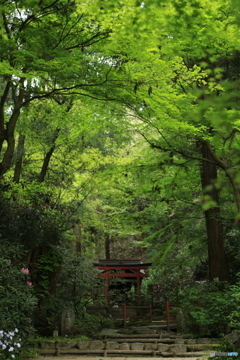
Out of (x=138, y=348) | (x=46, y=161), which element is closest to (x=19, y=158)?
(x=46, y=161)

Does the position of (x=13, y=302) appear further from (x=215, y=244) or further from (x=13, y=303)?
(x=215, y=244)

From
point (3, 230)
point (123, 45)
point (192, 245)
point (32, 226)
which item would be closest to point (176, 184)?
point (192, 245)

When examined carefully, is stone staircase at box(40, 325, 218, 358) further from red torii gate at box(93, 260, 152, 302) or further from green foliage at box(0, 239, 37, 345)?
red torii gate at box(93, 260, 152, 302)

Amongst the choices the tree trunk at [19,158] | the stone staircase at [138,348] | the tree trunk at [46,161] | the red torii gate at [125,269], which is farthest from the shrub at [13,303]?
the red torii gate at [125,269]

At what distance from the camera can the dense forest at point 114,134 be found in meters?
5.70

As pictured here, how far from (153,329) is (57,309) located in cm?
344

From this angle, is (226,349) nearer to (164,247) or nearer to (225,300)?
(225,300)

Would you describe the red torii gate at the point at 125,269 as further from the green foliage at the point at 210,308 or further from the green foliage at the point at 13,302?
the green foliage at the point at 13,302

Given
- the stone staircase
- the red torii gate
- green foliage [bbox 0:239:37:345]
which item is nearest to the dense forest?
green foliage [bbox 0:239:37:345]

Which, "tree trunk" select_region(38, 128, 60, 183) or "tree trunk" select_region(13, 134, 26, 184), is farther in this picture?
"tree trunk" select_region(38, 128, 60, 183)

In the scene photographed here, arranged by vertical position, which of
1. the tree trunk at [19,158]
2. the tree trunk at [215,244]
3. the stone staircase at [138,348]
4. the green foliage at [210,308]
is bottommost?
the stone staircase at [138,348]

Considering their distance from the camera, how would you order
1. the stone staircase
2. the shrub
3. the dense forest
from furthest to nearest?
1. the stone staircase
2. the shrub
3. the dense forest

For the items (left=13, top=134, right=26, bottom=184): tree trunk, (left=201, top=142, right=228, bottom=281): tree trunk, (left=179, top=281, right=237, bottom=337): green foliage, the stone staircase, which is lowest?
the stone staircase

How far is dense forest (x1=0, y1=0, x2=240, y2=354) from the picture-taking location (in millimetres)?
5703
